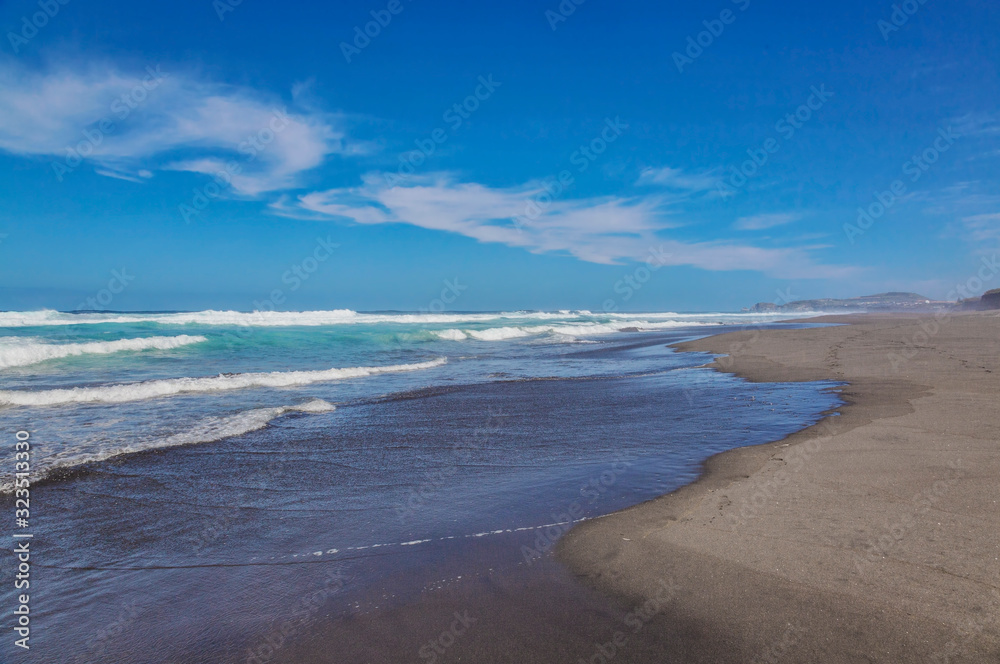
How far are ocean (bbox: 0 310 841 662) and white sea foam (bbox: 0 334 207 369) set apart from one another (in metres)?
4.65

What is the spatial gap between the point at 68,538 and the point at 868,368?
1498cm

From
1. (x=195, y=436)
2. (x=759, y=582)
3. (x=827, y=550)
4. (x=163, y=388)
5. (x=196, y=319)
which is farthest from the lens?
(x=196, y=319)

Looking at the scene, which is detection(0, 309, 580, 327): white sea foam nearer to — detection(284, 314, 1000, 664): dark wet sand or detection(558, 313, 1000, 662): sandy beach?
detection(284, 314, 1000, 664): dark wet sand

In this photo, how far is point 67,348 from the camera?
61.4ft

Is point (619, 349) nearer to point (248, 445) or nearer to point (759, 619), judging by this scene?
point (248, 445)

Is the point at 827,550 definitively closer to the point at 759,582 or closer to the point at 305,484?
the point at 759,582

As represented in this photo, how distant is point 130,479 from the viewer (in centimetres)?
577

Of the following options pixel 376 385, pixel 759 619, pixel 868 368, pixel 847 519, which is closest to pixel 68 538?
pixel 759 619

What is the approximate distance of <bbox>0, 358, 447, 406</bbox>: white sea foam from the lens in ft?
33.7

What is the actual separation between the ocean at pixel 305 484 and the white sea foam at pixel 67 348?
15.2ft

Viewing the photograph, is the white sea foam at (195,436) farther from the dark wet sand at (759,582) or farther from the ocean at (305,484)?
the dark wet sand at (759,582)

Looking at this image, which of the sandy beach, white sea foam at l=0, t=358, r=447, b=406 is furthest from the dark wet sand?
white sea foam at l=0, t=358, r=447, b=406

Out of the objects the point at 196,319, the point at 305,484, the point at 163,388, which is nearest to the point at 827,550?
the point at 305,484

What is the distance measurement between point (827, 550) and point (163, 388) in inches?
494
